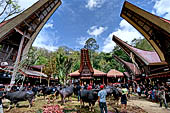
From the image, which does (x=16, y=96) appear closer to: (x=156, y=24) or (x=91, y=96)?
(x=91, y=96)

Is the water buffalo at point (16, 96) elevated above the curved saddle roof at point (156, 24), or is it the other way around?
the curved saddle roof at point (156, 24)

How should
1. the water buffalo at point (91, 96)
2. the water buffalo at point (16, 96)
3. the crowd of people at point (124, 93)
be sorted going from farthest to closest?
the water buffalo at point (16, 96), the water buffalo at point (91, 96), the crowd of people at point (124, 93)

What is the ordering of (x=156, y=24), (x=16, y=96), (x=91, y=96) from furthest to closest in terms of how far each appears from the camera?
(x=16, y=96), (x=91, y=96), (x=156, y=24)

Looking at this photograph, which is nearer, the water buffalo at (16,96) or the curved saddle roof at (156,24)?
the curved saddle roof at (156,24)

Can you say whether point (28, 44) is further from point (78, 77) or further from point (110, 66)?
point (110, 66)

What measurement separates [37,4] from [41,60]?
27.5 metres

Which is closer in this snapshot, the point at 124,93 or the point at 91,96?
the point at 124,93

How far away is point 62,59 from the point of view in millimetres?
22547

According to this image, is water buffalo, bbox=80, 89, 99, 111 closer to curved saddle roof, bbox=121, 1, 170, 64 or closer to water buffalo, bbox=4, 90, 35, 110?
water buffalo, bbox=4, 90, 35, 110

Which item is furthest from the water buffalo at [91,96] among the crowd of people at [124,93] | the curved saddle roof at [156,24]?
the curved saddle roof at [156,24]

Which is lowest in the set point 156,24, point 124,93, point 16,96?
point 16,96

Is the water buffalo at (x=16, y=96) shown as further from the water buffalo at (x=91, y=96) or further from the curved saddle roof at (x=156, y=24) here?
the curved saddle roof at (x=156, y=24)

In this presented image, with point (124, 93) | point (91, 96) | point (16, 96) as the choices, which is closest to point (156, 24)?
point (124, 93)

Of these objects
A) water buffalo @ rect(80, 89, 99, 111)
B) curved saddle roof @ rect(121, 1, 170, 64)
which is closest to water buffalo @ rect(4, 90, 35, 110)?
water buffalo @ rect(80, 89, 99, 111)
